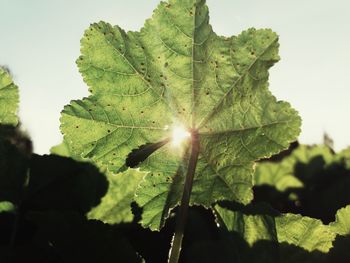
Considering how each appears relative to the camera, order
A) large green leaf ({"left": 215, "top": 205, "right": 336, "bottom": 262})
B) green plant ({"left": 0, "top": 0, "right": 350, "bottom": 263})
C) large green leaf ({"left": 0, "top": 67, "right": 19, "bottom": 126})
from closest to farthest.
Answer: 1. large green leaf ({"left": 215, "top": 205, "right": 336, "bottom": 262})
2. green plant ({"left": 0, "top": 0, "right": 350, "bottom": 263})
3. large green leaf ({"left": 0, "top": 67, "right": 19, "bottom": 126})

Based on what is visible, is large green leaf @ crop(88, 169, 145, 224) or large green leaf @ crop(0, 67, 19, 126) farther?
large green leaf @ crop(88, 169, 145, 224)

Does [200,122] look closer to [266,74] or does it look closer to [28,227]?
[266,74]

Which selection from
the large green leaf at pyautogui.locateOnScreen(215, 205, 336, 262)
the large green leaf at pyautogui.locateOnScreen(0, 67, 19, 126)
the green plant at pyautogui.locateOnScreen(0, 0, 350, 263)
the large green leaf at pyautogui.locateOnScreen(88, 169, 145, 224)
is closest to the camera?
the large green leaf at pyautogui.locateOnScreen(215, 205, 336, 262)

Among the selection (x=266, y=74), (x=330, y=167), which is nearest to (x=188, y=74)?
(x=266, y=74)

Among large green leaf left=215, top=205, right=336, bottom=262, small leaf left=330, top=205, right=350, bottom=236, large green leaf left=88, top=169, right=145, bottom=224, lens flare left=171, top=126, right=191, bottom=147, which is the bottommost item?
large green leaf left=215, top=205, right=336, bottom=262

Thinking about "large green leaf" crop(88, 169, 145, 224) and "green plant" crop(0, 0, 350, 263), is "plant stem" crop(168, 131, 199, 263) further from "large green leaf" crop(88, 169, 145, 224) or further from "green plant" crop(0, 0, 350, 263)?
"large green leaf" crop(88, 169, 145, 224)

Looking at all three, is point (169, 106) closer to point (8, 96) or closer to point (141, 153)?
point (141, 153)

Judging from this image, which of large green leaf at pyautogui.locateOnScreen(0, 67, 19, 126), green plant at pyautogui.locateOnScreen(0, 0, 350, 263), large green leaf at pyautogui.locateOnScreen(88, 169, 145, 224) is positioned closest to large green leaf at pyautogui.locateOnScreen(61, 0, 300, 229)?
green plant at pyautogui.locateOnScreen(0, 0, 350, 263)
